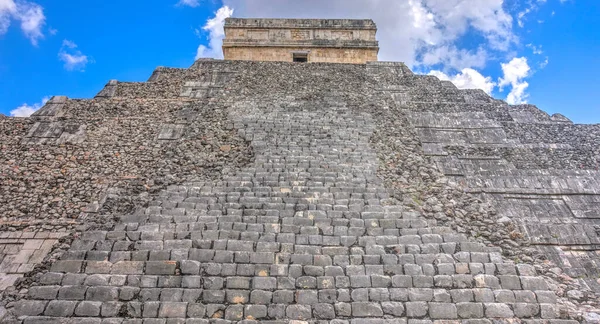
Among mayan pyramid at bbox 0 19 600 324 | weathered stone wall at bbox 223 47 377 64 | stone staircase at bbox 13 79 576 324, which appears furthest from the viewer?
weathered stone wall at bbox 223 47 377 64

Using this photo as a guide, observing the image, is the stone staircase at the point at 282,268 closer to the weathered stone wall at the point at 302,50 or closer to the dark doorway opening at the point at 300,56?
the weathered stone wall at the point at 302,50

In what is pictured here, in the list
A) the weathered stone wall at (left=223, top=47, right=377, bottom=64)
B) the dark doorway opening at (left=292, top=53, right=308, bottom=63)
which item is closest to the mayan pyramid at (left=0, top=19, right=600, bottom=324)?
the weathered stone wall at (left=223, top=47, right=377, bottom=64)

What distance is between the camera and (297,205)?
557cm

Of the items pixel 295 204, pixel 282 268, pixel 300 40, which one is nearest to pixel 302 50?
pixel 300 40

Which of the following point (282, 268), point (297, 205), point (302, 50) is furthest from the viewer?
point (302, 50)

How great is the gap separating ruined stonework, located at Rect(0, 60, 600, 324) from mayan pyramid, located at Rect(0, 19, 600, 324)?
28mm

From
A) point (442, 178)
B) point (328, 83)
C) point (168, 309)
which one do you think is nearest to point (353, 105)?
point (328, 83)

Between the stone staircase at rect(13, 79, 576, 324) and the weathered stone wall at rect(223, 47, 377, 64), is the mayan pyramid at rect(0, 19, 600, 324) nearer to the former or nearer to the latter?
the stone staircase at rect(13, 79, 576, 324)

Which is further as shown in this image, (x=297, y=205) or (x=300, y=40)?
(x=300, y=40)

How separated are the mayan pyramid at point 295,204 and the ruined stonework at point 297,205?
3 centimetres

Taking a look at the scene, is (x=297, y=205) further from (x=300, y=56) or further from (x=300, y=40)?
(x=300, y=40)

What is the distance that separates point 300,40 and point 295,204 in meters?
10.4

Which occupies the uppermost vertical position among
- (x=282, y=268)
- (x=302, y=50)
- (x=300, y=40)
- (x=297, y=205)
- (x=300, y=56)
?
(x=300, y=40)

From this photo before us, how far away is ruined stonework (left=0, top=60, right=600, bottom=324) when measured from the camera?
4250 millimetres
